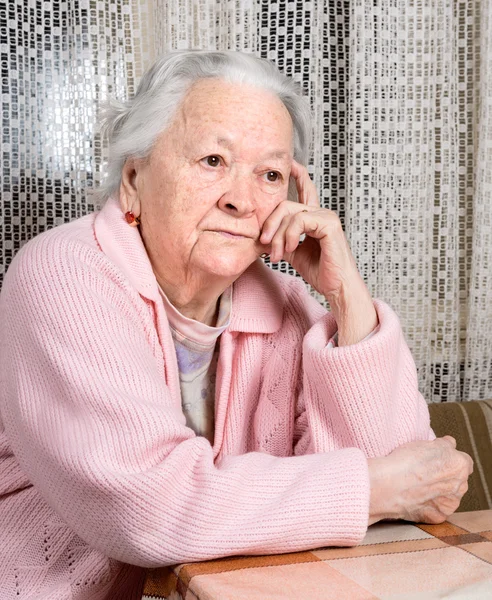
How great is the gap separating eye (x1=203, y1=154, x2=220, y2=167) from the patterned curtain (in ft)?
1.66

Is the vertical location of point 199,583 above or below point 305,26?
below

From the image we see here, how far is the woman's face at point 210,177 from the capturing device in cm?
139

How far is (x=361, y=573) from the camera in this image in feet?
3.23

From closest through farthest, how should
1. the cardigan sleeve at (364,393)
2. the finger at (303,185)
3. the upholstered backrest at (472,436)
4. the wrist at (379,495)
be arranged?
the wrist at (379,495) → the cardigan sleeve at (364,393) → the finger at (303,185) → the upholstered backrest at (472,436)

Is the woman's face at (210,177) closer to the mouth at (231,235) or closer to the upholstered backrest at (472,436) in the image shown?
the mouth at (231,235)

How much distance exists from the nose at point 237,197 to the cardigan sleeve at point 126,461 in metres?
0.30

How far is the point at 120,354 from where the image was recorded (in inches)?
45.8

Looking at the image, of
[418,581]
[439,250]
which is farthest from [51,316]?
[439,250]

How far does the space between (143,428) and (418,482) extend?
0.46 meters

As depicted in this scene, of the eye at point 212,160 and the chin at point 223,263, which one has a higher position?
the eye at point 212,160

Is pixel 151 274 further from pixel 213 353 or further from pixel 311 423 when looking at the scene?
pixel 311 423

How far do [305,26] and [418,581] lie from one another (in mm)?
1389

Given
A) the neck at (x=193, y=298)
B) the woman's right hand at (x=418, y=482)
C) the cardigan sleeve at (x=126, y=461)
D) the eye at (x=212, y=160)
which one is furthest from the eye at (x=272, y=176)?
the woman's right hand at (x=418, y=482)

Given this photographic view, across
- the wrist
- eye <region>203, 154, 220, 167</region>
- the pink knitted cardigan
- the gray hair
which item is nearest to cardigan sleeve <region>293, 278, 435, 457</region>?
the pink knitted cardigan
